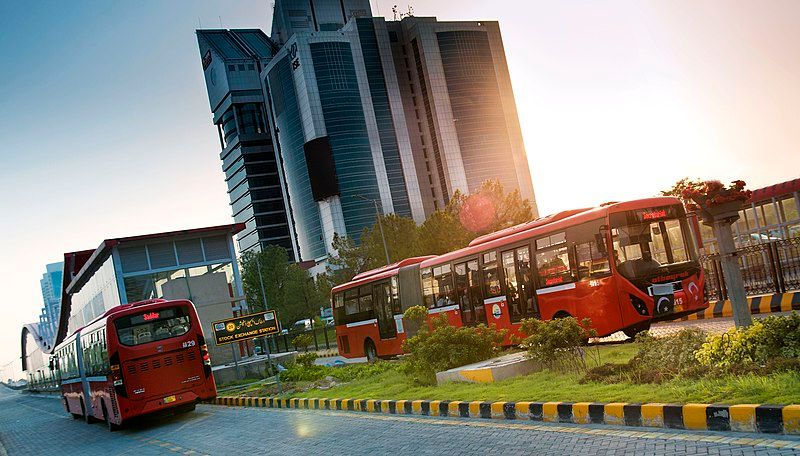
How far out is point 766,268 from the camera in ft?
66.4

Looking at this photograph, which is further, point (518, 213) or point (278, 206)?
point (278, 206)

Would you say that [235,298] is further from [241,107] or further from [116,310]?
[241,107]

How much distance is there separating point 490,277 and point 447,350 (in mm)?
5409

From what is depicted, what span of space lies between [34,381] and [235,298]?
70717mm

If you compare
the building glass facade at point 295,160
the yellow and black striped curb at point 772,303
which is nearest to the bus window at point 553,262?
the yellow and black striped curb at point 772,303

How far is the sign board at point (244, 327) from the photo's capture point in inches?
860

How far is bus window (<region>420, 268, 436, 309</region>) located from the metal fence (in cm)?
792

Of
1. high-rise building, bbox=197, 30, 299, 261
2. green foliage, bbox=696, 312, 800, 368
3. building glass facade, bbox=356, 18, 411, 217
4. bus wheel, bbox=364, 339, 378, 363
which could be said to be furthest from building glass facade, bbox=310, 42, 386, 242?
green foliage, bbox=696, 312, 800, 368

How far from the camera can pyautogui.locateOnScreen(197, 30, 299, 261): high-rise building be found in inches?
6373

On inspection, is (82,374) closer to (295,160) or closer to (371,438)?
(371,438)

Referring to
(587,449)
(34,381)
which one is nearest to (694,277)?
(587,449)

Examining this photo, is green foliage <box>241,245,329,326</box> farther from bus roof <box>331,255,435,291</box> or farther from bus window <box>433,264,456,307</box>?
bus window <box>433,264,456,307</box>

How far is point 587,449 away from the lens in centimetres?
782

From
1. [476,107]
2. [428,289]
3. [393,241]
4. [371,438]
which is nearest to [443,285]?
[428,289]
